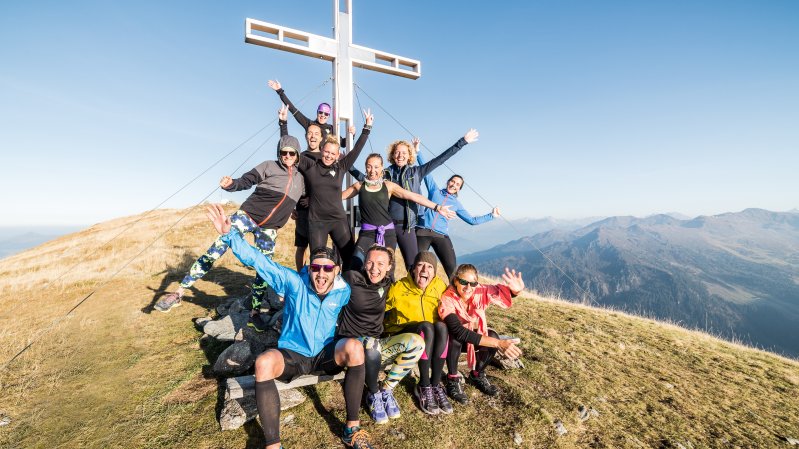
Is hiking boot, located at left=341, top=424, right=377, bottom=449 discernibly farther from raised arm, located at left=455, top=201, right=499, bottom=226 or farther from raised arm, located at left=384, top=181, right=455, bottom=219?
raised arm, located at left=455, top=201, right=499, bottom=226

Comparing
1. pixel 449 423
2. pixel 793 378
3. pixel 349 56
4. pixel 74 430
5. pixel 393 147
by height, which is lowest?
pixel 793 378

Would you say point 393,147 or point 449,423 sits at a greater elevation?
point 393,147

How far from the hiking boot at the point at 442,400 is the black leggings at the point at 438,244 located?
2369 mm

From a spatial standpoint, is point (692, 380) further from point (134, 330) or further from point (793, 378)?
point (134, 330)

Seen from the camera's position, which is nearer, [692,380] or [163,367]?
[163,367]

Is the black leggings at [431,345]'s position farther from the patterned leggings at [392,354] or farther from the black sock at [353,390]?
the black sock at [353,390]

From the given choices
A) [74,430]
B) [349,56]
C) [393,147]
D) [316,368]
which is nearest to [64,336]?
[74,430]

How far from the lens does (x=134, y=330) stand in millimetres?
6199

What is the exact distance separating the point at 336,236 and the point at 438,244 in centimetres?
201

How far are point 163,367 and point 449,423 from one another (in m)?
4.26

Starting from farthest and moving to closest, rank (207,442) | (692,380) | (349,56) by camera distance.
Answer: (349,56), (692,380), (207,442)

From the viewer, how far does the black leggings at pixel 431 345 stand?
13.9ft

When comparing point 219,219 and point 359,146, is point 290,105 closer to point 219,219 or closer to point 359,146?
point 359,146

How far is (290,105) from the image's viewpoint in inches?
269
